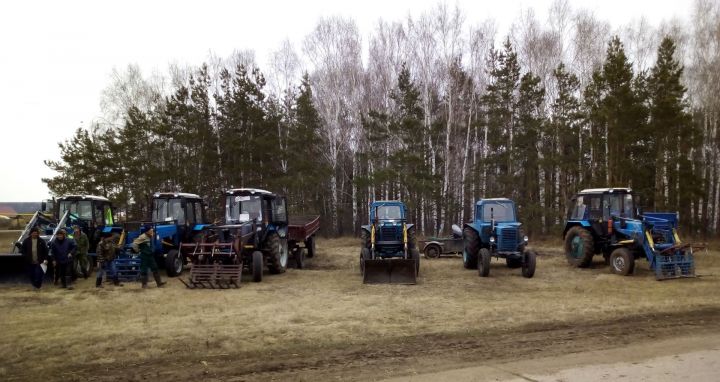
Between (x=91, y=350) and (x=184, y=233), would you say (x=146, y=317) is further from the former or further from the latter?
(x=184, y=233)

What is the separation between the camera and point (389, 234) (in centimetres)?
1420

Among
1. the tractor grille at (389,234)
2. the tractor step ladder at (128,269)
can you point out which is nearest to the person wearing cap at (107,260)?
the tractor step ladder at (128,269)

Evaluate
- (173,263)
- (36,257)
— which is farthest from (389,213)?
(36,257)


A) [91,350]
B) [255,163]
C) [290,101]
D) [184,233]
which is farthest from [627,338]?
[290,101]

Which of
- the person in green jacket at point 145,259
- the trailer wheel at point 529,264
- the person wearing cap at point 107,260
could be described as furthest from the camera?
the trailer wheel at point 529,264

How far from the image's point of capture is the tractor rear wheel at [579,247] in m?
14.6

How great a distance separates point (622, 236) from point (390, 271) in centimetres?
647

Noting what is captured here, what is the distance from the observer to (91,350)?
631 cm

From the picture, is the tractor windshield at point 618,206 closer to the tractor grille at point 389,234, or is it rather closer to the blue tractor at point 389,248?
the blue tractor at point 389,248

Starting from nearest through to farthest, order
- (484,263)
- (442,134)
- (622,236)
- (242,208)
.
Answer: (484,263) < (622,236) < (242,208) < (442,134)

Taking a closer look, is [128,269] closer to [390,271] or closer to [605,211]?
[390,271]

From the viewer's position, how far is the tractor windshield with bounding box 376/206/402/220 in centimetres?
1457

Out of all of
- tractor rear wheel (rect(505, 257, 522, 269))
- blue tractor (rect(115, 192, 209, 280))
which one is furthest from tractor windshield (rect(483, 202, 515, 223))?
blue tractor (rect(115, 192, 209, 280))

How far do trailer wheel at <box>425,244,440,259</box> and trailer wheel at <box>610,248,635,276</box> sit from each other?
630cm
